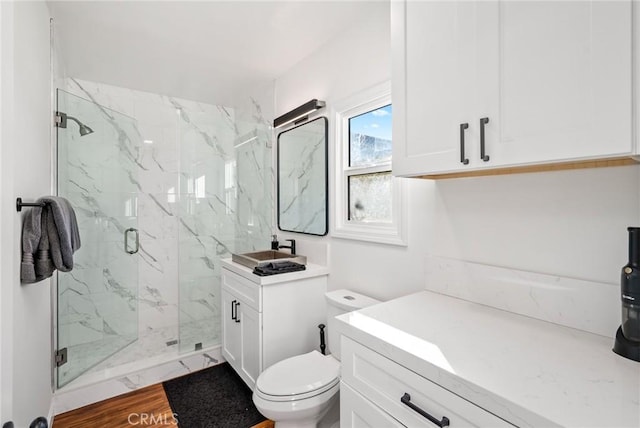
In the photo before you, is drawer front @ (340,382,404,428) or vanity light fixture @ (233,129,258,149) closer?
drawer front @ (340,382,404,428)

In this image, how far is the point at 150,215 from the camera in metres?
3.07

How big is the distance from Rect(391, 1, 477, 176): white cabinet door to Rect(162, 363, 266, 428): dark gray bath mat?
1.82 meters

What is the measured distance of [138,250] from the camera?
293cm

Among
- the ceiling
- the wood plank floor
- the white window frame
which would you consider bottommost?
the wood plank floor

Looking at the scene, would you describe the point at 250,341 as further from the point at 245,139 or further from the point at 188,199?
the point at 245,139

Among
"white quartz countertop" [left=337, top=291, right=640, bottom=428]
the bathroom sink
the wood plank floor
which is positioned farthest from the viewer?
the bathroom sink

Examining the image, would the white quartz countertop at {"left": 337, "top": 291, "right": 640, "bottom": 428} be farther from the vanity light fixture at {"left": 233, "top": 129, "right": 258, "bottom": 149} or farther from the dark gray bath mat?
the vanity light fixture at {"left": 233, "top": 129, "right": 258, "bottom": 149}

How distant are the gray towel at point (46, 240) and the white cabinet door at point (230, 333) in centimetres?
116

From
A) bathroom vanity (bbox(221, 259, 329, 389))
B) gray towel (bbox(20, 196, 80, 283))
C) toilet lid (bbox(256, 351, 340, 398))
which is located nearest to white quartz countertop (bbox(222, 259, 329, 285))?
bathroom vanity (bbox(221, 259, 329, 389))

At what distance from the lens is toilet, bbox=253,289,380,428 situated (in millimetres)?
1436

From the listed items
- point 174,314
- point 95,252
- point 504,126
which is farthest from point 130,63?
point 504,126

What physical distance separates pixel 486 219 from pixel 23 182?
2.04 meters

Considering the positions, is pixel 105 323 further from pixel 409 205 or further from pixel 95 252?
pixel 409 205

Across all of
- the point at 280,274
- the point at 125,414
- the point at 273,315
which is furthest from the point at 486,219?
the point at 125,414
